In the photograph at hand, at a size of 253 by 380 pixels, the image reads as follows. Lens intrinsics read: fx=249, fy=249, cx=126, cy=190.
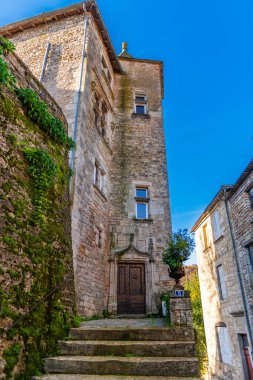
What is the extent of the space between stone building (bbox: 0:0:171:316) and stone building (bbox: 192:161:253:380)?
2783 mm

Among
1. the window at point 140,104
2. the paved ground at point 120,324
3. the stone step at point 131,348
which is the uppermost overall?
the window at point 140,104

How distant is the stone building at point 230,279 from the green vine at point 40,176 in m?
7.12

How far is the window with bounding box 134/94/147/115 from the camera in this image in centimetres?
1348

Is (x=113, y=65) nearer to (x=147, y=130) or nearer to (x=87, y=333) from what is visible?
(x=147, y=130)

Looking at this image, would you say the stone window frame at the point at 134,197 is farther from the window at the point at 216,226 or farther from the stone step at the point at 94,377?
the stone step at the point at 94,377

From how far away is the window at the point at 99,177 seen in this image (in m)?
9.41

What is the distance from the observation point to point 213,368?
1238 centimetres

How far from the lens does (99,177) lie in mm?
9742

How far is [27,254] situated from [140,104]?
11444 millimetres

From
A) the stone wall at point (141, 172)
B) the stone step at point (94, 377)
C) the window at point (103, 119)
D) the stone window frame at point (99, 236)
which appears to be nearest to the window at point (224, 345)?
the stone wall at point (141, 172)

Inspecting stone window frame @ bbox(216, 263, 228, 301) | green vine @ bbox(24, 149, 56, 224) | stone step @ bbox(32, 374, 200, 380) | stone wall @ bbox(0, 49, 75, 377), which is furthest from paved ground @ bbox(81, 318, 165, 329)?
stone window frame @ bbox(216, 263, 228, 301)

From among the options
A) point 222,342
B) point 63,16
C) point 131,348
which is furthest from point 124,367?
point 63,16

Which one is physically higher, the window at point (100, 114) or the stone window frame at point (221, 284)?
the window at point (100, 114)

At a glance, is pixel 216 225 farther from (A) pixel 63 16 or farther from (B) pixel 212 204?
(A) pixel 63 16
